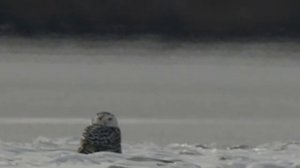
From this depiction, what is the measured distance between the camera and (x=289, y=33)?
49.6 feet

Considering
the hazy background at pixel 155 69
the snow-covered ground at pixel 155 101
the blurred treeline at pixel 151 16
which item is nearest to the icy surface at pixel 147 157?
the snow-covered ground at pixel 155 101

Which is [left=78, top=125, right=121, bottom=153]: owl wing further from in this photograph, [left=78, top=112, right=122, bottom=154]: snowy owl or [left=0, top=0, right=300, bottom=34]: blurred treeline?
[left=0, top=0, right=300, bottom=34]: blurred treeline

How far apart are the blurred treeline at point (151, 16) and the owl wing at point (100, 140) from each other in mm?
8838

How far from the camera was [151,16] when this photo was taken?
628 inches

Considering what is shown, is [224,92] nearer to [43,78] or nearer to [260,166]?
[43,78]

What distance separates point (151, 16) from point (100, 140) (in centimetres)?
995

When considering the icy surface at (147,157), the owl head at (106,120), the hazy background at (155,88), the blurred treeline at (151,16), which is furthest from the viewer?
the blurred treeline at (151,16)

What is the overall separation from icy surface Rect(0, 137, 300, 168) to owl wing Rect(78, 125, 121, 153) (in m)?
0.09

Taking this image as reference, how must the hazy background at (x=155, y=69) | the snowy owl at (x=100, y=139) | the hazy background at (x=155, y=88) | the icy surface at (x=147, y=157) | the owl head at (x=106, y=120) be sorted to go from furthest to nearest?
the hazy background at (x=155, y=69) → the hazy background at (x=155, y=88) → the owl head at (x=106, y=120) → the snowy owl at (x=100, y=139) → the icy surface at (x=147, y=157)

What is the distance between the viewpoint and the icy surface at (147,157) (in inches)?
227

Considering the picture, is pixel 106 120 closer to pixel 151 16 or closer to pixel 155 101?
pixel 155 101

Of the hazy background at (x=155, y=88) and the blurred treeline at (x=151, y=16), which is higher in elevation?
the blurred treeline at (x=151, y=16)

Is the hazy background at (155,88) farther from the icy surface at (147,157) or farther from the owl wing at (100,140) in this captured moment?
the owl wing at (100,140)

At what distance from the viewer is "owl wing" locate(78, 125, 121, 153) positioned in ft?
20.1
